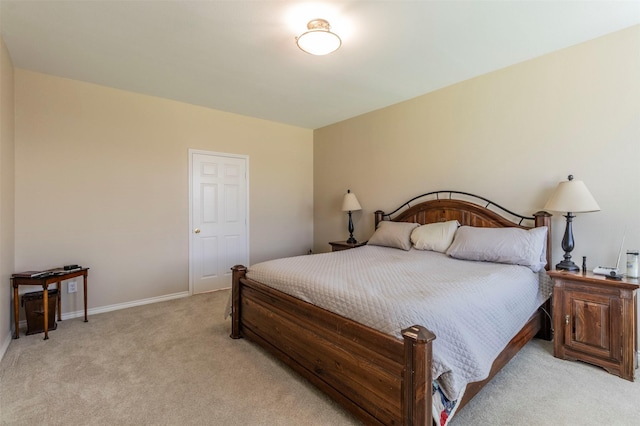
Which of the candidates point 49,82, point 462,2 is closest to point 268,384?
point 462,2

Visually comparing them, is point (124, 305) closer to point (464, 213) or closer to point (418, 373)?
point (418, 373)

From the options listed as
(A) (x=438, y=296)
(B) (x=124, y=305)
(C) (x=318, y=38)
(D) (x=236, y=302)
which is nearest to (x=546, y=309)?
(A) (x=438, y=296)

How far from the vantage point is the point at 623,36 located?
94.1 inches

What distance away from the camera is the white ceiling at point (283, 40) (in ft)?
6.88

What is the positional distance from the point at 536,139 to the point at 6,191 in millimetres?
4846

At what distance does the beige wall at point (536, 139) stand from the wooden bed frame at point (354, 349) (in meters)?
0.36

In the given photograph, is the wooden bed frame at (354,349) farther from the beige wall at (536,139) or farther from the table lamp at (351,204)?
the table lamp at (351,204)

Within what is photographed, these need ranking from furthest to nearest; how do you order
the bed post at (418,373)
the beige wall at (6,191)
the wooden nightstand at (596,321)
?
the beige wall at (6,191)
the wooden nightstand at (596,321)
the bed post at (418,373)

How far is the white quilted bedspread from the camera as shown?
1.47 meters

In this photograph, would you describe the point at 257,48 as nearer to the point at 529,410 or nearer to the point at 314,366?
the point at 314,366

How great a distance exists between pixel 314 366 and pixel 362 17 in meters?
2.44

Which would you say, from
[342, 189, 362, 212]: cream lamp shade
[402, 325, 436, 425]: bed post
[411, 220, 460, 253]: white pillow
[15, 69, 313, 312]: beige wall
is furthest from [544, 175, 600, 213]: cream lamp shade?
[15, 69, 313, 312]: beige wall

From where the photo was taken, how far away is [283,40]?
2477 millimetres

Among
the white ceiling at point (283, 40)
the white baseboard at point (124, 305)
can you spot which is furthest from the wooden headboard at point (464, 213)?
the white baseboard at point (124, 305)
